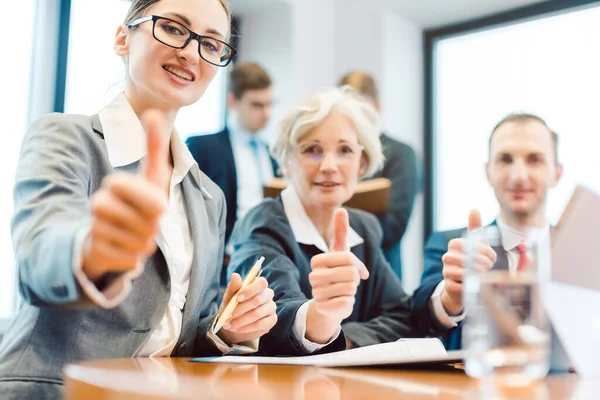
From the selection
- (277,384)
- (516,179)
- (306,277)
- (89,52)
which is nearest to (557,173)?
(516,179)

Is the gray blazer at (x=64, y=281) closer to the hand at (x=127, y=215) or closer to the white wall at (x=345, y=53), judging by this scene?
the hand at (x=127, y=215)

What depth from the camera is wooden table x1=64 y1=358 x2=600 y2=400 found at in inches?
24.4

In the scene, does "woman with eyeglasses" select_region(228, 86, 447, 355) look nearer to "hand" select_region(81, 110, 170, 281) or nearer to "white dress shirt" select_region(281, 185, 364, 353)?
"white dress shirt" select_region(281, 185, 364, 353)

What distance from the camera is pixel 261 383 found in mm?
700

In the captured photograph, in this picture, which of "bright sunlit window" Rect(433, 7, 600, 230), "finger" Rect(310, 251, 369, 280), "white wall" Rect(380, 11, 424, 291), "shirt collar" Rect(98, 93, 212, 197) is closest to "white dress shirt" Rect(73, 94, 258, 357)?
"shirt collar" Rect(98, 93, 212, 197)

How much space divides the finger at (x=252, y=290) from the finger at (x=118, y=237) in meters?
0.38

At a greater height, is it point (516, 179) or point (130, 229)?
point (516, 179)

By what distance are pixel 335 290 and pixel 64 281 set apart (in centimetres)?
45

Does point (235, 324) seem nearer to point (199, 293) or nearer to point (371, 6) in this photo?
point (199, 293)

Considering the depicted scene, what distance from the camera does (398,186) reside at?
2.84m

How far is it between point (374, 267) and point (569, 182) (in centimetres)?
236

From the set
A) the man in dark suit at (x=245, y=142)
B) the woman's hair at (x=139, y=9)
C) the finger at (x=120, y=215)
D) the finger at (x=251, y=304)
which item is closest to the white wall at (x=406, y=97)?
the man in dark suit at (x=245, y=142)

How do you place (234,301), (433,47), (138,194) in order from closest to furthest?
(138,194)
(234,301)
(433,47)

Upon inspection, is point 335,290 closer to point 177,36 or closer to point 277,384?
point 277,384
